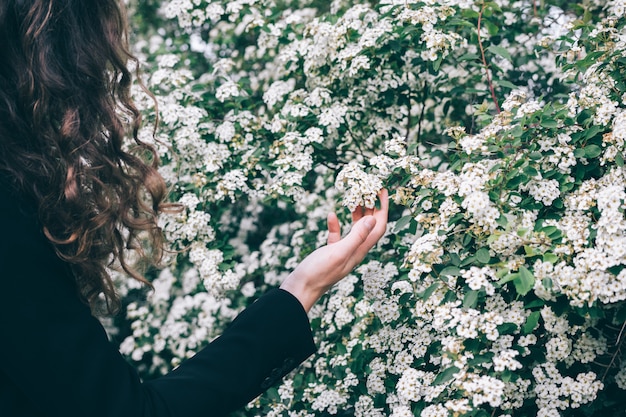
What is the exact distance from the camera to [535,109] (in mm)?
1799

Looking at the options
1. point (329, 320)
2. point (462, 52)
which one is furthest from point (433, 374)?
point (462, 52)

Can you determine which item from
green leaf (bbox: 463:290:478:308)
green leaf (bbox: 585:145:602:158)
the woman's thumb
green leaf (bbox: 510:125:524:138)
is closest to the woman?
the woman's thumb

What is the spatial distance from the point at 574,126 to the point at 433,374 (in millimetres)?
Answer: 911

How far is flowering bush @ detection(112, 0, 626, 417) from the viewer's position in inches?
65.3

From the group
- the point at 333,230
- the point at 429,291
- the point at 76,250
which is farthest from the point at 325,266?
the point at 76,250

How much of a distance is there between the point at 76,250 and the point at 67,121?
0.85 feet

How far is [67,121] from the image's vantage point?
1.15 meters

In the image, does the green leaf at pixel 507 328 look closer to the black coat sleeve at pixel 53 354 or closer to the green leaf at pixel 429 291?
the green leaf at pixel 429 291

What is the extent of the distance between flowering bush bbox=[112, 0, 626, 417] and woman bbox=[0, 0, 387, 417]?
59 centimetres

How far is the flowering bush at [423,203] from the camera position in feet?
5.44

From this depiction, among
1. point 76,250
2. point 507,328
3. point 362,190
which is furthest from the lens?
point 362,190

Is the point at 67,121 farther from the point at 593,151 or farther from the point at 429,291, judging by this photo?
the point at 593,151

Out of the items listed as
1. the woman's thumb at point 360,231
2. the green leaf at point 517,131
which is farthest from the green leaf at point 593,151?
the woman's thumb at point 360,231

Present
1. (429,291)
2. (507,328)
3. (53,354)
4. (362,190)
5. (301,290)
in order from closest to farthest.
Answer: (53,354), (301,290), (507,328), (429,291), (362,190)
